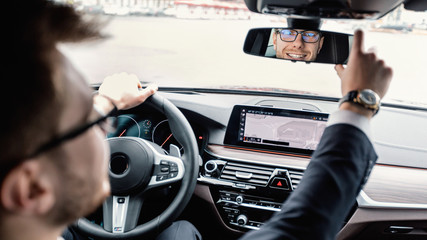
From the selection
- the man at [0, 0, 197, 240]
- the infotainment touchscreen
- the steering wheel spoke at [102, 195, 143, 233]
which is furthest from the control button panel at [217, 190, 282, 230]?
the man at [0, 0, 197, 240]

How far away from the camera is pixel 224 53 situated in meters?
6.61

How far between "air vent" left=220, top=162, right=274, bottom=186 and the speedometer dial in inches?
18.9

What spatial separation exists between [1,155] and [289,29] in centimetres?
174

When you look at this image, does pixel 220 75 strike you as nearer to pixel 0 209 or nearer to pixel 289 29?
pixel 289 29

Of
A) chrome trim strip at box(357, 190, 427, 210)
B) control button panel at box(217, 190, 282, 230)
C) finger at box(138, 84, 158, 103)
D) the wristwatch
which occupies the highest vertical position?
the wristwatch

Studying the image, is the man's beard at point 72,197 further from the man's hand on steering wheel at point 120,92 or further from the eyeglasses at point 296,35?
the eyeglasses at point 296,35

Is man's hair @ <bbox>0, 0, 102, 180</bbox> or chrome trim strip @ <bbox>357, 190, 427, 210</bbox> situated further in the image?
chrome trim strip @ <bbox>357, 190, 427, 210</bbox>

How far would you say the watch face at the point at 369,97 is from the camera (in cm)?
114

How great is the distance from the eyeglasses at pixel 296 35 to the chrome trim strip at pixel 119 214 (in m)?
1.33

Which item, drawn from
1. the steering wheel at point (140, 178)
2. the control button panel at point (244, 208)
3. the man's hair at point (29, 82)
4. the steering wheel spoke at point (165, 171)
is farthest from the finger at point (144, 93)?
the control button panel at point (244, 208)

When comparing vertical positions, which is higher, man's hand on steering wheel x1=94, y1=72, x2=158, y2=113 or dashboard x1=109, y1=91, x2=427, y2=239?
man's hand on steering wheel x1=94, y1=72, x2=158, y2=113

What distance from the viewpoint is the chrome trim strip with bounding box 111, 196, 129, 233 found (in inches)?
87.1

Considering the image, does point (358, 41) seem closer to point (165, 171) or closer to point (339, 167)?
point (339, 167)

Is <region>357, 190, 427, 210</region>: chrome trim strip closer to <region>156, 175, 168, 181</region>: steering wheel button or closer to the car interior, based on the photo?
the car interior
